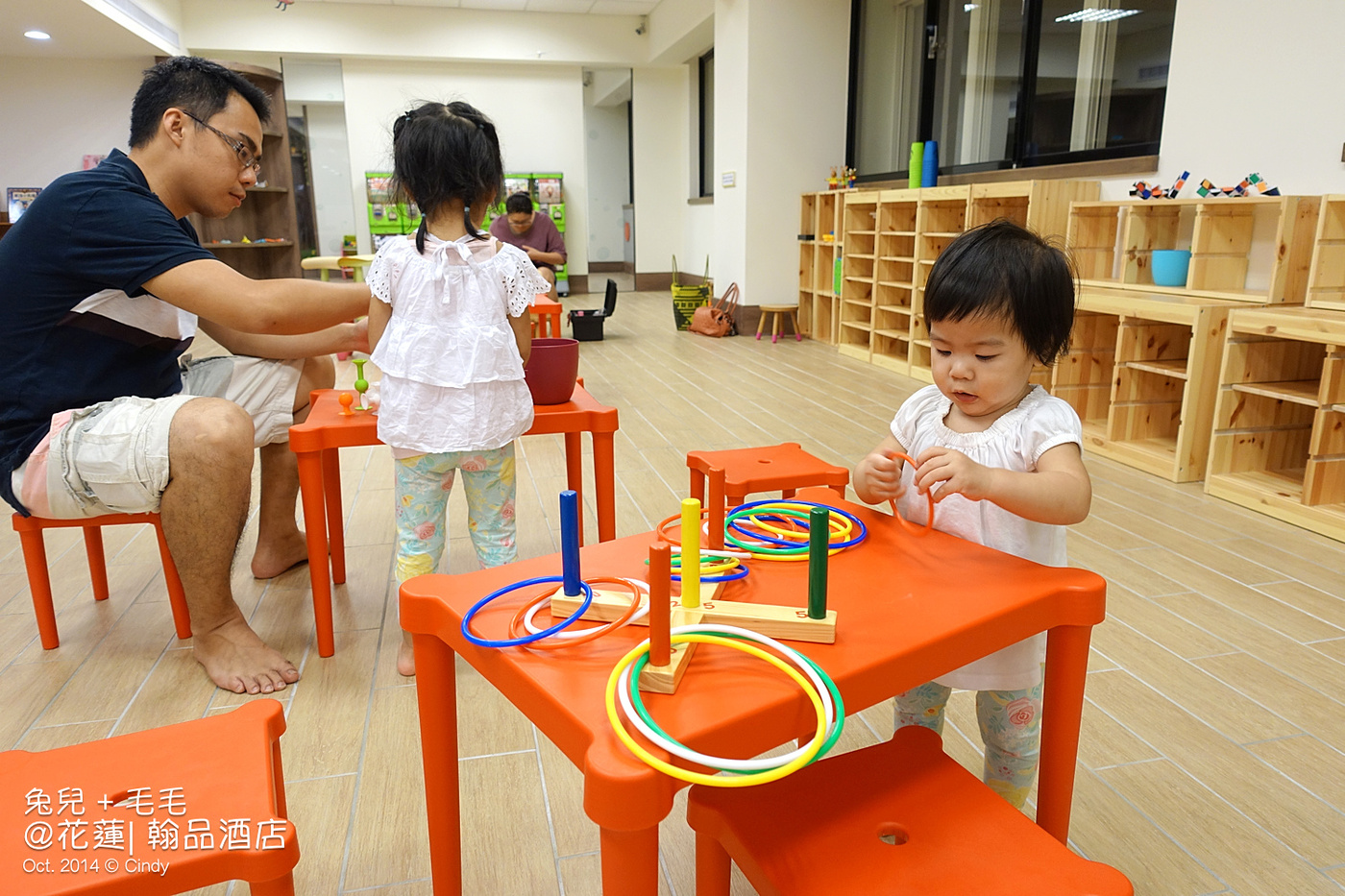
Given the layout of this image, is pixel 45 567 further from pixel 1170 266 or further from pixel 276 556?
pixel 1170 266

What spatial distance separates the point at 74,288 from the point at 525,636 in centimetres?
140

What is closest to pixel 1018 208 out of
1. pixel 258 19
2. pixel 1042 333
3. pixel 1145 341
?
pixel 1145 341

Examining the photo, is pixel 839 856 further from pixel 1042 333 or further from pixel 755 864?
pixel 1042 333

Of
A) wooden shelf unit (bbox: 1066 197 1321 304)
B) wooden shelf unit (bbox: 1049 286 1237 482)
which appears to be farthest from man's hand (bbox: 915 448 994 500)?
wooden shelf unit (bbox: 1066 197 1321 304)

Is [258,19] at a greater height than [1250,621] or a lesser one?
greater

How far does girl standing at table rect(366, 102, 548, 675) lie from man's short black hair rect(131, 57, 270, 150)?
1.35 ft

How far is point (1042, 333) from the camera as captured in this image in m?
1.08

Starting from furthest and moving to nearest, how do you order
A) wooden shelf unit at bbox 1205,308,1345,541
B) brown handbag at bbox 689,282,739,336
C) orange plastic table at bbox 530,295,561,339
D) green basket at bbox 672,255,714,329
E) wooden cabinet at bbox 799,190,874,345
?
1. green basket at bbox 672,255,714,329
2. brown handbag at bbox 689,282,739,336
3. wooden cabinet at bbox 799,190,874,345
4. orange plastic table at bbox 530,295,561,339
5. wooden shelf unit at bbox 1205,308,1345,541

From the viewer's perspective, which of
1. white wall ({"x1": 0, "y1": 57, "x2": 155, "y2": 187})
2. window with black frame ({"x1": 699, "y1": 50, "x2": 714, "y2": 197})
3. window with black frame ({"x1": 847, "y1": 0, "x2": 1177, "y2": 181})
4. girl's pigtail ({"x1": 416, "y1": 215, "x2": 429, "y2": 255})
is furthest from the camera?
window with black frame ({"x1": 699, "y1": 50, "x2": 714, "y2": 197})

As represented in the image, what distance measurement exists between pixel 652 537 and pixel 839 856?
43 centimetres

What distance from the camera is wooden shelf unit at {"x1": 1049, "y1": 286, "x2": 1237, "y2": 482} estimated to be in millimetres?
3008

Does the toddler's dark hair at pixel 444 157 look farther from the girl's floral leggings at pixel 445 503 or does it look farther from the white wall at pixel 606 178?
the white wall at pixel 606 178

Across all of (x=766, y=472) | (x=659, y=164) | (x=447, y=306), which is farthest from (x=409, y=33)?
(x=766, y=472)

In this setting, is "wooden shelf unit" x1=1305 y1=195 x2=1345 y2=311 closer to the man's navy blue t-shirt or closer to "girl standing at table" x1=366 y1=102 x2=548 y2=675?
"girl standing at table" x1=366 y1=102 x2=548 y2=675
